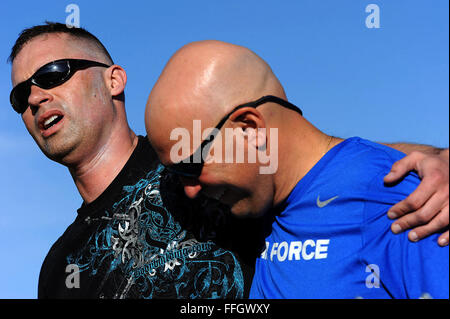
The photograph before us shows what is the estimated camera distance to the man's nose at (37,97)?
471cm

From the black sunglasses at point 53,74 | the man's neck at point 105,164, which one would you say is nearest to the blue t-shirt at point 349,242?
the man's neck at point 105,164

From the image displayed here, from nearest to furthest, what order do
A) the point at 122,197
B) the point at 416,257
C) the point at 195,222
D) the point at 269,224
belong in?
the point at 416,257, the point at 269,224, the point at 195,222, the point at 122,197

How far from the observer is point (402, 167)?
3010 mm

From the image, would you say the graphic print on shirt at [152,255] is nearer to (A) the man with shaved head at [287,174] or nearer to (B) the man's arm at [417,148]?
(A) the man with shaved head at [287,174]

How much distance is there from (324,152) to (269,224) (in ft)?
2.23

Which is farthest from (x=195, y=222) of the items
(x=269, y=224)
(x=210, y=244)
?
(x=269, y=224)

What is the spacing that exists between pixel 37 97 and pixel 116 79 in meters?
0.75

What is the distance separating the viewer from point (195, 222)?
4.03 metres

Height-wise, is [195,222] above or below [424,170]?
below

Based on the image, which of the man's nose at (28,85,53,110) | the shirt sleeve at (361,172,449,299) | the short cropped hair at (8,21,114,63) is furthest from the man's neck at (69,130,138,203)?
the shirt sleeve at (361,172,449,299)

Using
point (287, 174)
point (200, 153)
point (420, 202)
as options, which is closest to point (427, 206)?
point (420, 202)

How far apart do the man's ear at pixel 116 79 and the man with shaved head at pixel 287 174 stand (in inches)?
60.2

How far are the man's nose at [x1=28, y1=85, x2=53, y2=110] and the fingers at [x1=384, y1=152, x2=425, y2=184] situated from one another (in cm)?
315
